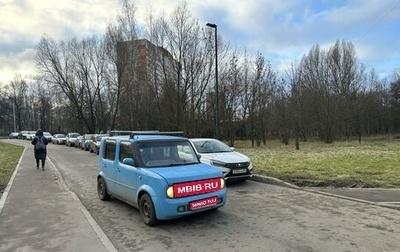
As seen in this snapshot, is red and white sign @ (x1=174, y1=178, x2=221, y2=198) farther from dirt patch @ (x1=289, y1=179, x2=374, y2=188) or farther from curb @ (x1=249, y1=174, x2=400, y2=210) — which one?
dirt patch @ (x1=289, y1=179, x2=374, y2=188)

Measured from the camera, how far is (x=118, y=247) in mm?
5707

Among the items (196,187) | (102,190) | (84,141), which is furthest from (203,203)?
(84,141)

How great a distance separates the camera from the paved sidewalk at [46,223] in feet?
19.1

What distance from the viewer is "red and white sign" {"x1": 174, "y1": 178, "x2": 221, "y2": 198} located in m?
6.64

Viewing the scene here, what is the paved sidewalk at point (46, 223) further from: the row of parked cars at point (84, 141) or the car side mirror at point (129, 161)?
the row of parked cars at point (84, 141)

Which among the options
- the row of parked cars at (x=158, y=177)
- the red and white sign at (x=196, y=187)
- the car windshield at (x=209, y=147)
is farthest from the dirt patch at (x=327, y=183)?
the red and white sign at (x=196, y=187)

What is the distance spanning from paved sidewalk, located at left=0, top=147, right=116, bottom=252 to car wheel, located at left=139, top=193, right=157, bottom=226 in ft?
2.84

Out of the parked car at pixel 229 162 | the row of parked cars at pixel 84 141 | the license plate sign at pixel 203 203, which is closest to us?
the license plate sign at pixel 203 203

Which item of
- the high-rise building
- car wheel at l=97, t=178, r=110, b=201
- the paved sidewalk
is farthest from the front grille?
the high-rise building

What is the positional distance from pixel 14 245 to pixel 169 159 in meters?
3.18

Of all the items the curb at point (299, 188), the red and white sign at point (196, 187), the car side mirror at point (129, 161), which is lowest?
the curb at point (299, 188)

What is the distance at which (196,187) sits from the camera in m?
6.83

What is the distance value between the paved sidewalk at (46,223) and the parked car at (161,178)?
37.2 inches

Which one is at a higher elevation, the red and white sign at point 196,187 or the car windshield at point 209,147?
the car windshield at point 209,147
